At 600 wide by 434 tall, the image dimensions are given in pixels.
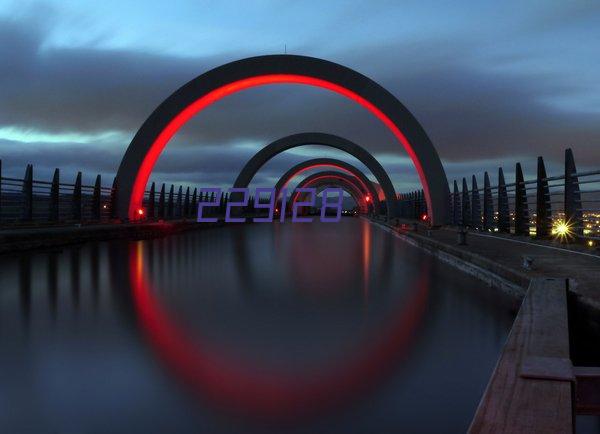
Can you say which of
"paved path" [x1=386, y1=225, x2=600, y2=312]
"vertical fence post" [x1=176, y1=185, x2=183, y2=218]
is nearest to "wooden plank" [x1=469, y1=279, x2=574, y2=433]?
"paved path" [x1=386, y1=225, x2=600, y2=312]

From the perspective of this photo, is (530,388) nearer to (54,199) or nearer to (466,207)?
(54,199)

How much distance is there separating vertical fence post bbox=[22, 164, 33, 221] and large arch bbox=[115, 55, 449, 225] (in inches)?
239

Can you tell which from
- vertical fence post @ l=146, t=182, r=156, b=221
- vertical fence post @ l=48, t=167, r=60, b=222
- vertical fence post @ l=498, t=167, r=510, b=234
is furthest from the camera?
vertical fence post @ l=146, t=182, r=156, b=221

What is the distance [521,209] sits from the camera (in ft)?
46.5

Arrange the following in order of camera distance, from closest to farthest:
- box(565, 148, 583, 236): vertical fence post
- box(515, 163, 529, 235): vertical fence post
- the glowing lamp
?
box(565, 148, 583, 236): vertical fence post, the glowing lamp, box(515, 163, 529, 235): vertical fence post

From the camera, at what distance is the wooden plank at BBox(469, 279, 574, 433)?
1921 mm

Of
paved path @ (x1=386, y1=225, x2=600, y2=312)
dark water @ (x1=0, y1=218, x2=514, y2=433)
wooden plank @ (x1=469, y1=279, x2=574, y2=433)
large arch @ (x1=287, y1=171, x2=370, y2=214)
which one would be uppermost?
large arch @ (x1=287, y1=171, x2=370, y2=214)

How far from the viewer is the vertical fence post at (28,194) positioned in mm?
15844

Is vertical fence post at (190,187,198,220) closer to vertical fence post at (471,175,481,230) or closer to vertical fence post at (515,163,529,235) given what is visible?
vertical fence post at (471,175,481,230)

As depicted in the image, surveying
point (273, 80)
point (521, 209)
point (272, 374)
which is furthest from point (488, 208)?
point (272, 374)

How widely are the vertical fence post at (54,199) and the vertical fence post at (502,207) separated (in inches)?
546

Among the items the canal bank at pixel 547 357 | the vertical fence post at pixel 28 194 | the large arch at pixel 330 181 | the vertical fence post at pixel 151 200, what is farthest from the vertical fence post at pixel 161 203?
the large arch at pixel 330 181

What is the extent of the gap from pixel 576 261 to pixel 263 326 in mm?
5030

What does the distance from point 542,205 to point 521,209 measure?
1669mm
